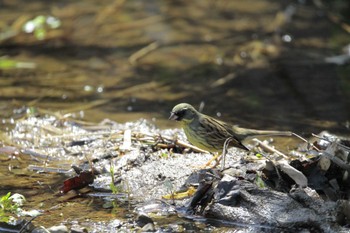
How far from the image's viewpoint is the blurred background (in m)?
8.34

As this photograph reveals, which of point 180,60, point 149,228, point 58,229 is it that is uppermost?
point 58,229

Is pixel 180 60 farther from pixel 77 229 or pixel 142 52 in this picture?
pixel 77 229

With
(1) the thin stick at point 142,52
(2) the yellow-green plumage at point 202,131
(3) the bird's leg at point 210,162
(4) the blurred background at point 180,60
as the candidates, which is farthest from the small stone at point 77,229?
(1) the thin stick at point 142,52

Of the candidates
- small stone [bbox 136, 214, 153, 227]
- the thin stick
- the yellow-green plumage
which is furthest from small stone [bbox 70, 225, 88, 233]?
the thin stick

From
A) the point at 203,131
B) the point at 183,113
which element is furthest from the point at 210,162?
the point at 183,113

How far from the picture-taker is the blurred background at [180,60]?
8.34 meters

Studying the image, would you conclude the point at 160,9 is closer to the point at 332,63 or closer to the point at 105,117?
the point at 332,63

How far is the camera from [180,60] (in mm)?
10336

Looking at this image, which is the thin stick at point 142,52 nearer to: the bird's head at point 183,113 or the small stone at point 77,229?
the bird's head at point 183,113

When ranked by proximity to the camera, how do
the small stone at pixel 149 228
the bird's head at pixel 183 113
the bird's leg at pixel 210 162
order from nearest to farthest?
the small stone at pixel 149 228, the bird's leg at pixel 210 162, the bird's head at pixel 183 113

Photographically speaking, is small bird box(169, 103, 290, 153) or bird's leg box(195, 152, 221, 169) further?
small bird box(169, 103, 290, 153)

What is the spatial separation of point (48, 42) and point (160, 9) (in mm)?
2586

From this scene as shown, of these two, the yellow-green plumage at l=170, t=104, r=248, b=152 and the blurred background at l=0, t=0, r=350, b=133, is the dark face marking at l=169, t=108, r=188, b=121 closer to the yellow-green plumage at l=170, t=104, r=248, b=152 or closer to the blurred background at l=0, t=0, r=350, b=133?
the yellow-green plumage at l=170, t=104, r=248, b=152

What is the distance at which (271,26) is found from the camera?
469 inches
